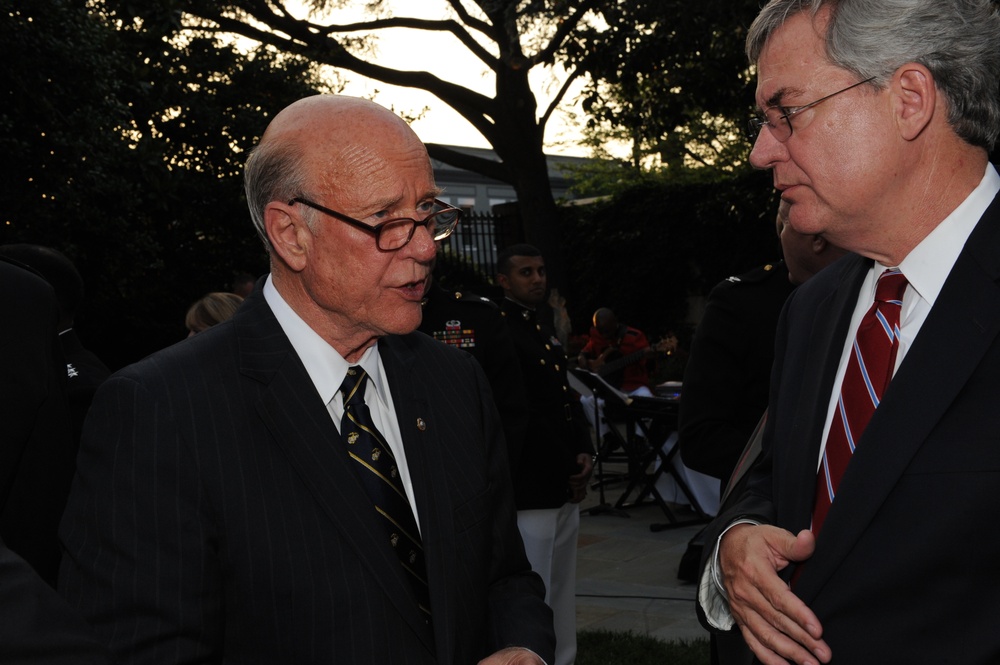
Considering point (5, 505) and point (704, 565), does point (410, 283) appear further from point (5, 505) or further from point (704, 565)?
point (5, 505)

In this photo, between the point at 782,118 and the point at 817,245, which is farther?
the point at 817,245

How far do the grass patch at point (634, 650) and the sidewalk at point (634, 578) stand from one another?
0.17m

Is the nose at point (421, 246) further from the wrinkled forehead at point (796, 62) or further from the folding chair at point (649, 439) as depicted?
the folding chair at point (649, 439)

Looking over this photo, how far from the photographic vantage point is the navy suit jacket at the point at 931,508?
1.59 meters

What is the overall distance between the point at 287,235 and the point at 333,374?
0.33 metres

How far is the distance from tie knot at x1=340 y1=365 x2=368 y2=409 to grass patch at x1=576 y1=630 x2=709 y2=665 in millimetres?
3598

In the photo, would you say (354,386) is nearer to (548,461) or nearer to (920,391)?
(920,391)

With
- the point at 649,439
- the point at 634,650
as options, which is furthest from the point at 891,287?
the point at 649,439

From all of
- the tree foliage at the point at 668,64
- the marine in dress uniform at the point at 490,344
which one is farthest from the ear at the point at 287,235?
the tree foliage at the point at 668,64

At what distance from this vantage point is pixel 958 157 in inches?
74.2

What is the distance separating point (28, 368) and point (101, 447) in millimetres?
1070

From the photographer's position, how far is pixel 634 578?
23.1 ft

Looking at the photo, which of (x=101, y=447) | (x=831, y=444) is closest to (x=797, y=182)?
(x=831, y=444)

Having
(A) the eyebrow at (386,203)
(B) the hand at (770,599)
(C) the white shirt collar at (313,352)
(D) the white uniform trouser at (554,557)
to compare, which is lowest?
(D) the white uniform trouser at (554,557)
